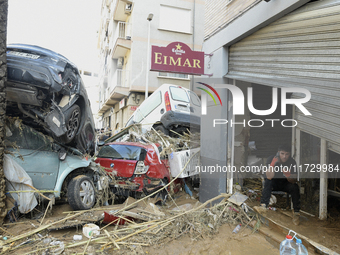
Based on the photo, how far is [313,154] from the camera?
5141mm

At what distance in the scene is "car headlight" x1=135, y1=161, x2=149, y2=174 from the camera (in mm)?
5758

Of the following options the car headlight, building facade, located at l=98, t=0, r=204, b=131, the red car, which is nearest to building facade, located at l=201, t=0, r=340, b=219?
the red car

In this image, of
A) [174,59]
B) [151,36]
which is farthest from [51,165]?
[151,36]

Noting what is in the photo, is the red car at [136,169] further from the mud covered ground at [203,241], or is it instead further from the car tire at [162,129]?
the car tire at [162,129]

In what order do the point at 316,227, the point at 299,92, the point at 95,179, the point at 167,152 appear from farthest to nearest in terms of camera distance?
the point at 167,152
the point at 95,179
the point at 316,227
the point at 299,92

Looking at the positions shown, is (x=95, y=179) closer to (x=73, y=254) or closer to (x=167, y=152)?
(x=167, y=152)

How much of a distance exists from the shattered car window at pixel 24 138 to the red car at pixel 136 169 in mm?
1600

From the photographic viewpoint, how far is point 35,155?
15.6 feet

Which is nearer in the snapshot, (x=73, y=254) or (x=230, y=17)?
(x=73, y=254)

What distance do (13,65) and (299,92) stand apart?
15.3 ft

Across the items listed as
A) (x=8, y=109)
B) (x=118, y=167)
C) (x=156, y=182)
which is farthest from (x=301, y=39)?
(x=8, y=109)

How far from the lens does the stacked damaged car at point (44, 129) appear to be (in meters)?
4.36

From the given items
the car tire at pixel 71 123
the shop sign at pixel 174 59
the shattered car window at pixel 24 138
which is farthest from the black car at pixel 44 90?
the shop sign at pixel 174 59

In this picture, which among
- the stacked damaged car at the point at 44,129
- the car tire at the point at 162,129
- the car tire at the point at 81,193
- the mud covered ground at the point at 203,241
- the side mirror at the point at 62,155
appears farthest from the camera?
the car tire at the point at 162,129
